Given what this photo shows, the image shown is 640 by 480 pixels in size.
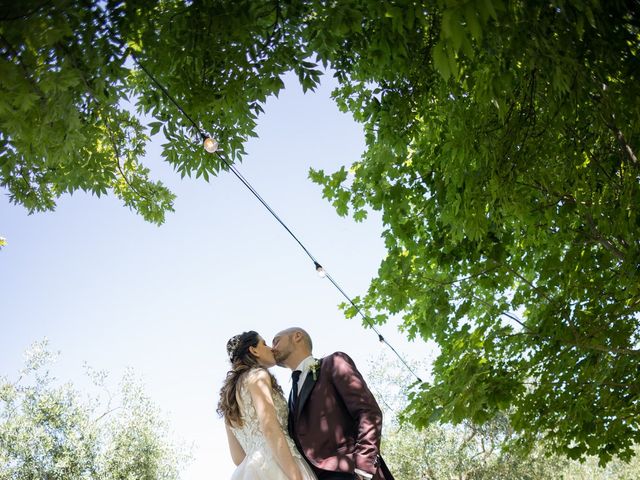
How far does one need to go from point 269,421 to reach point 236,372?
472mm

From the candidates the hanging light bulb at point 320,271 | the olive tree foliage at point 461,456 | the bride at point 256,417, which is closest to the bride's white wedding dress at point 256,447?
the bride at point 256,417

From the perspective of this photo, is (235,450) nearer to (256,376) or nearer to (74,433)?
(256,376)

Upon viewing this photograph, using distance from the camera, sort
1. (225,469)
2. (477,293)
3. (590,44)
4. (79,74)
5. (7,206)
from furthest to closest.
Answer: (225,469), (477,293), (7,206), (590,44), (79,74)

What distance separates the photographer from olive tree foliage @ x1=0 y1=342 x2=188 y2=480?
58.6 feet

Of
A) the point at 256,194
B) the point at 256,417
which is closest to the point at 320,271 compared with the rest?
the point at 256,194

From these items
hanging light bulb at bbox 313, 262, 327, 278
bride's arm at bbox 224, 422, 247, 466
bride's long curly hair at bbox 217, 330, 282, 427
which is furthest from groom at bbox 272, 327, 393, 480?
hanging light bulb at bbox 313, 262, 327, 278

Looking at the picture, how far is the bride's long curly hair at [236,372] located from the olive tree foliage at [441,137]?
1031mm

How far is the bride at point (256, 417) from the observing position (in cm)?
301

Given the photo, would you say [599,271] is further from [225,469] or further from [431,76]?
[225,469]

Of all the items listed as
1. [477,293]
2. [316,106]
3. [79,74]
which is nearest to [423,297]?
[477,293]

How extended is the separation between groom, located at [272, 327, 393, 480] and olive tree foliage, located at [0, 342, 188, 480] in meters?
17.3

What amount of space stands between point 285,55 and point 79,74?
1038mm

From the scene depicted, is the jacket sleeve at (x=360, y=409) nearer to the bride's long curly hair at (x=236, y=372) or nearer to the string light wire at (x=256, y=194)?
the bride's long curly hair at (x=236, y=372)

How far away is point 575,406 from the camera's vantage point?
544 centimetres
